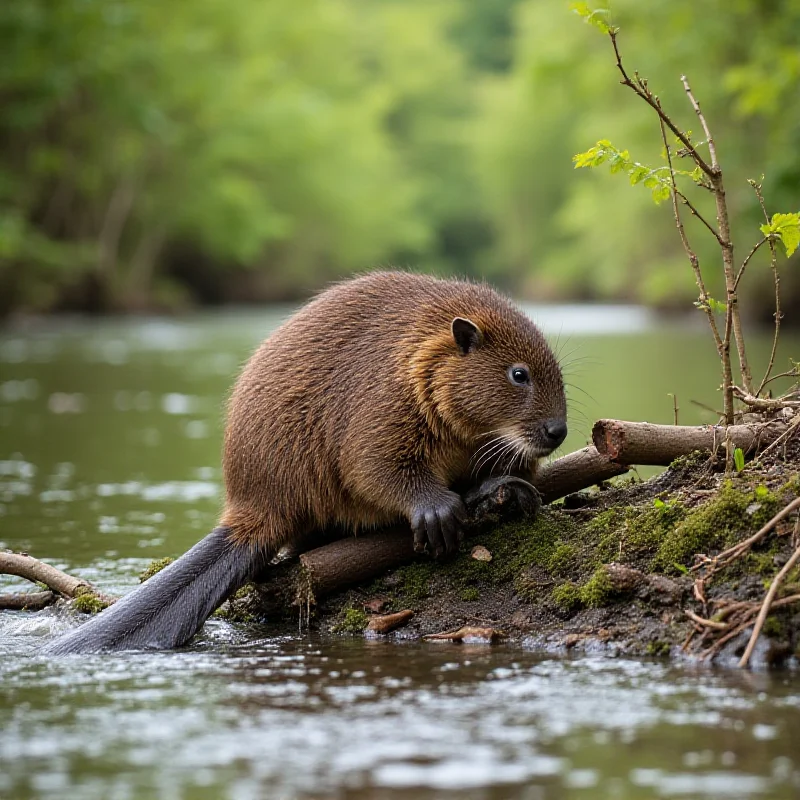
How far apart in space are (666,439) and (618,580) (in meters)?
0.87

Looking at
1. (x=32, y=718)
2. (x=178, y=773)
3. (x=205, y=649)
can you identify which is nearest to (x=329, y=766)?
(x=178, y=773)

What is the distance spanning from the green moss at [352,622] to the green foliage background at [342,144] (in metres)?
12.7

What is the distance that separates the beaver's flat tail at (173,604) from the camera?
5242 mm

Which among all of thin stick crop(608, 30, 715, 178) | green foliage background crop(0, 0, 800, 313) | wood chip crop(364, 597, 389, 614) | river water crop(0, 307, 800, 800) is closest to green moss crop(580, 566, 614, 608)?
river water crop(0, 307, 800, 800)

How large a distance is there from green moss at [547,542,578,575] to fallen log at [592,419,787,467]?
438 mm

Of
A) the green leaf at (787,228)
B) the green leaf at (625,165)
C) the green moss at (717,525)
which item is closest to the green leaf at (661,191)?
the green leaf at (625,165)

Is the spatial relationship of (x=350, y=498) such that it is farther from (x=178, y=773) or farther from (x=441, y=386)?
(x=178, y=773)

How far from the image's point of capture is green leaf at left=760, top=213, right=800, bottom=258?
5258mm

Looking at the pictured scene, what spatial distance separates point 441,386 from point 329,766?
102 inches

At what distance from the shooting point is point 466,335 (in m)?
5.93

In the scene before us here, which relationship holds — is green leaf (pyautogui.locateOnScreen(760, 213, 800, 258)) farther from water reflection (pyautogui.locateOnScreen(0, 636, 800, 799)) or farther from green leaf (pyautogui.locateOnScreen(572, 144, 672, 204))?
Answer: water reflection (pyautogui.locateOnScreen(0, 636, 800, 799))

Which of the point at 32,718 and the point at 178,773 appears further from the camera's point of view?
the point at 32,718

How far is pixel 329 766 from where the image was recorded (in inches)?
140

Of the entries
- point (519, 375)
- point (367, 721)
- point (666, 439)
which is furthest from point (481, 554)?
point (367, 721)
